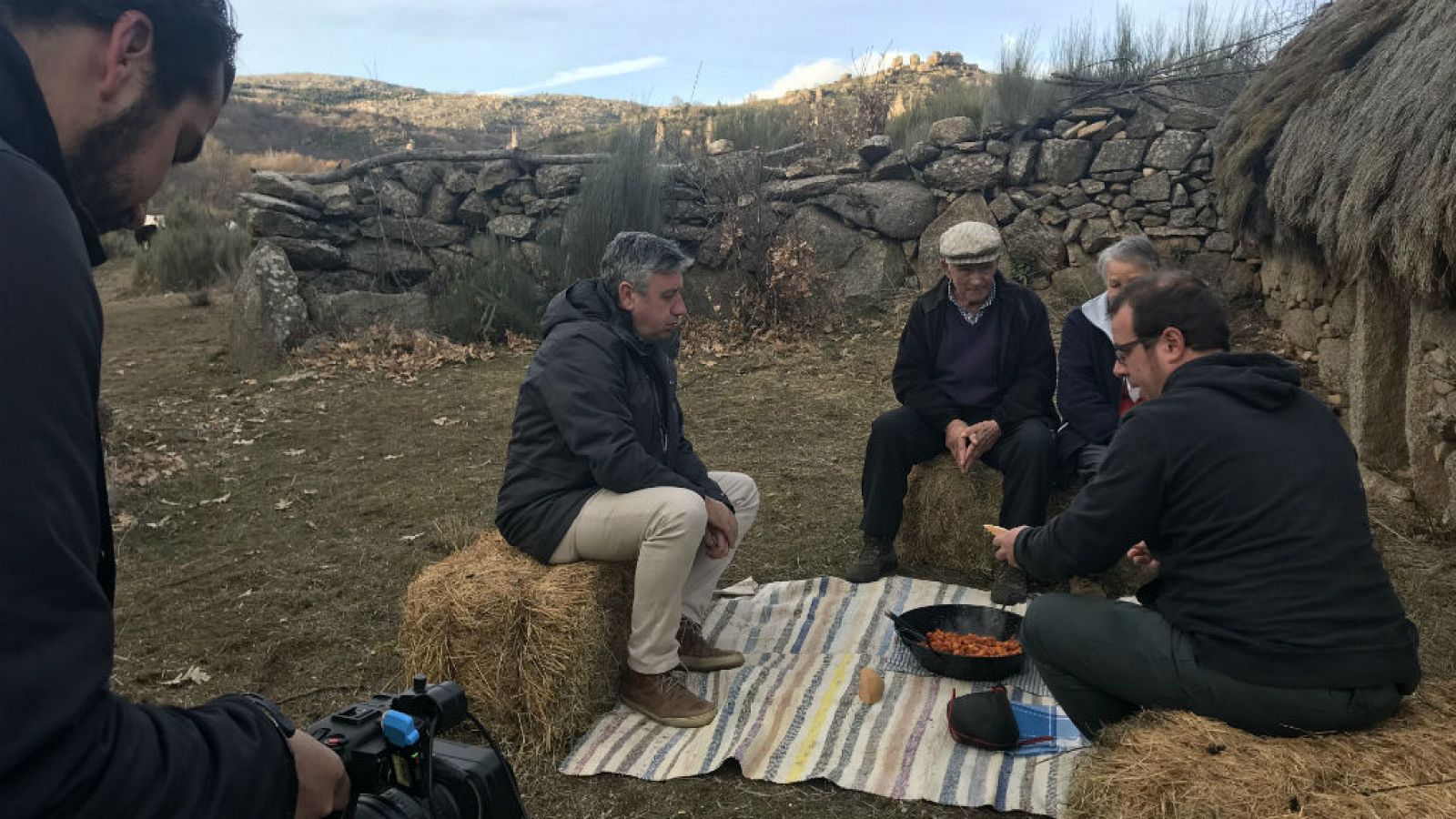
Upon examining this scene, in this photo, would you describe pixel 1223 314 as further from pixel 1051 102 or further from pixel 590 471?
pixel 1051 102

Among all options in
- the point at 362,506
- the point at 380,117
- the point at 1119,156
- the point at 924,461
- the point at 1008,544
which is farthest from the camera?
the point at 380,117

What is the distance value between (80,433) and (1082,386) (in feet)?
13.5

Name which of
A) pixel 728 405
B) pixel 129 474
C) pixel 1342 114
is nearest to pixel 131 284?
pixel 129 474

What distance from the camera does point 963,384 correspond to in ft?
15.4

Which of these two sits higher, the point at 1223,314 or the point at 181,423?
the point at 1223,314

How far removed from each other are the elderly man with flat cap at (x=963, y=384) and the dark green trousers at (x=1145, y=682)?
1588 mm

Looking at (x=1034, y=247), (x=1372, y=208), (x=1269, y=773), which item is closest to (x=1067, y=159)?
(x=1034, y=247)

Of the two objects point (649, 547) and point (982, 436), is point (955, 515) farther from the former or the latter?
point (649, 547)

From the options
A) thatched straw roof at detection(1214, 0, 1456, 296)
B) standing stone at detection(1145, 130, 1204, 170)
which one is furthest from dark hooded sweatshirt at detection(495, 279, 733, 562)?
standing stone at detection(1145, 130, 1204, 170)

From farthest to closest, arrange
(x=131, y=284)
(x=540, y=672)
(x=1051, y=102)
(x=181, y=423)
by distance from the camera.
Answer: (x=131, y=284), (x=1051, y=102), (x=181, y=423), (x=540, y=672)

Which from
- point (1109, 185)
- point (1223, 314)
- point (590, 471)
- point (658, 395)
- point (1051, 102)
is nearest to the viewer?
point (1223, 314)

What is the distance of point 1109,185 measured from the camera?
29.8ft

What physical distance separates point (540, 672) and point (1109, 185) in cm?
761

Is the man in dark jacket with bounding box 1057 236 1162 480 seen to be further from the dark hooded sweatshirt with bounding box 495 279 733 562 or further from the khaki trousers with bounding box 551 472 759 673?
the khaki trousers with bounding box 551 472 759 673
